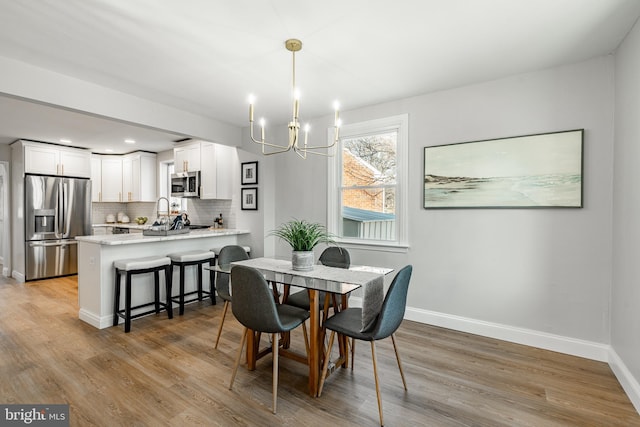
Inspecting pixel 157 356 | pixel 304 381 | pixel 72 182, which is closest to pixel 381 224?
pixel 304 381

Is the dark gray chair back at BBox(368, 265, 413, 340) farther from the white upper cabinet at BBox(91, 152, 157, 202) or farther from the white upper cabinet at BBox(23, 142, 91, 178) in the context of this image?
the white upper cabinet at BBox(23, 142, 91, 178)

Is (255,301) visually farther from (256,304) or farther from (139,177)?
(139,177)

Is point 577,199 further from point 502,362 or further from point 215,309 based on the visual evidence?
point 215,309

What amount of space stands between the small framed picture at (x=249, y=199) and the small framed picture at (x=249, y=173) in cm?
11

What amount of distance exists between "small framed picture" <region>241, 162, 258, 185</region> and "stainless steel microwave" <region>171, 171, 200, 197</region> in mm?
965

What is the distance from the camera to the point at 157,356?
8.86 ft

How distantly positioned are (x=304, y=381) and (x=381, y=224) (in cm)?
206

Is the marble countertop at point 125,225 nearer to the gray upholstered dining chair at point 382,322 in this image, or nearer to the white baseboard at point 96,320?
the white baseboard at point 96,320

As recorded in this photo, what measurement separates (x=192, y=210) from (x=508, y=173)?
5163 millimetres

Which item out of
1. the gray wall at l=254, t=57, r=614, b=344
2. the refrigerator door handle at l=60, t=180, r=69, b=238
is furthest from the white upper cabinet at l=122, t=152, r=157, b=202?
the gray wall at l=254, t=57, r=614, b=344

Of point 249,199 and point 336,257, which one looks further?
point 249,199

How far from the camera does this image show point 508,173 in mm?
2961

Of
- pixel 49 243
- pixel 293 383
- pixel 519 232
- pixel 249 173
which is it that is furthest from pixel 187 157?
pixel 519 232

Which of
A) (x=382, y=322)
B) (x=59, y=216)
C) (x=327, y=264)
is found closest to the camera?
(x=382, y=322)
